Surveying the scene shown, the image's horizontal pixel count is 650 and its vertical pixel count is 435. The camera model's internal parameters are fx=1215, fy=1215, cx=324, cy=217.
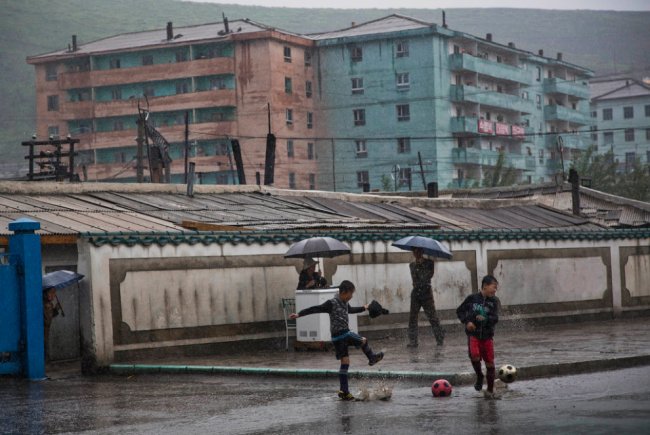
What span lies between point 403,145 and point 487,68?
1122 cm

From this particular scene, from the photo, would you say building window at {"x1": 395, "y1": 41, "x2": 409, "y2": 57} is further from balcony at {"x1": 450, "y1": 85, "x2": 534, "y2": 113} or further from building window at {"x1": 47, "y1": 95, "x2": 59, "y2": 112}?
building window at {"x1": 47, "y1": 95, "x2": 59, "y2": 112}

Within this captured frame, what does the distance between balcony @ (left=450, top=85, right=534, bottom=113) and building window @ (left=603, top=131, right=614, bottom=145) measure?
1201 inches

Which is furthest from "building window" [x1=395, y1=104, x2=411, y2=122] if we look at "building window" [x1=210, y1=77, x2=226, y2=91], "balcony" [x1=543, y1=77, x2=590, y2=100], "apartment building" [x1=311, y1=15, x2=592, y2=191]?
"balcony" [x1=543, y1=77, x2=590, y2=100]

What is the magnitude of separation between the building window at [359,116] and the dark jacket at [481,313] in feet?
283

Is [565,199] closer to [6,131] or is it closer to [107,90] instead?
[107,90]

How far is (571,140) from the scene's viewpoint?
123 m

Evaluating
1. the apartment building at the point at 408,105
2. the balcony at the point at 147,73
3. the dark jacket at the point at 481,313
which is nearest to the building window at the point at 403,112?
the apartment building at the point at 408,105

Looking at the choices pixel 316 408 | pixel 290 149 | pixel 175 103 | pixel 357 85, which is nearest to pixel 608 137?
pixel 357 85

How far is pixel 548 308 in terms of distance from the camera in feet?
99.6

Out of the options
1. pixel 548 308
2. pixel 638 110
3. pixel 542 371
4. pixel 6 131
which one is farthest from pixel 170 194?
pixel 6 131

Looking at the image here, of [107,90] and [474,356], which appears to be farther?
[107,90]

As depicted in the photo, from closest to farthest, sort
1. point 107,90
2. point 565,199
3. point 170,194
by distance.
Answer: point 170,194
point 565,199
point 107,90

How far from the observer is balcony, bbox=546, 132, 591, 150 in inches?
4680

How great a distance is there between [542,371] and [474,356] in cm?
274
